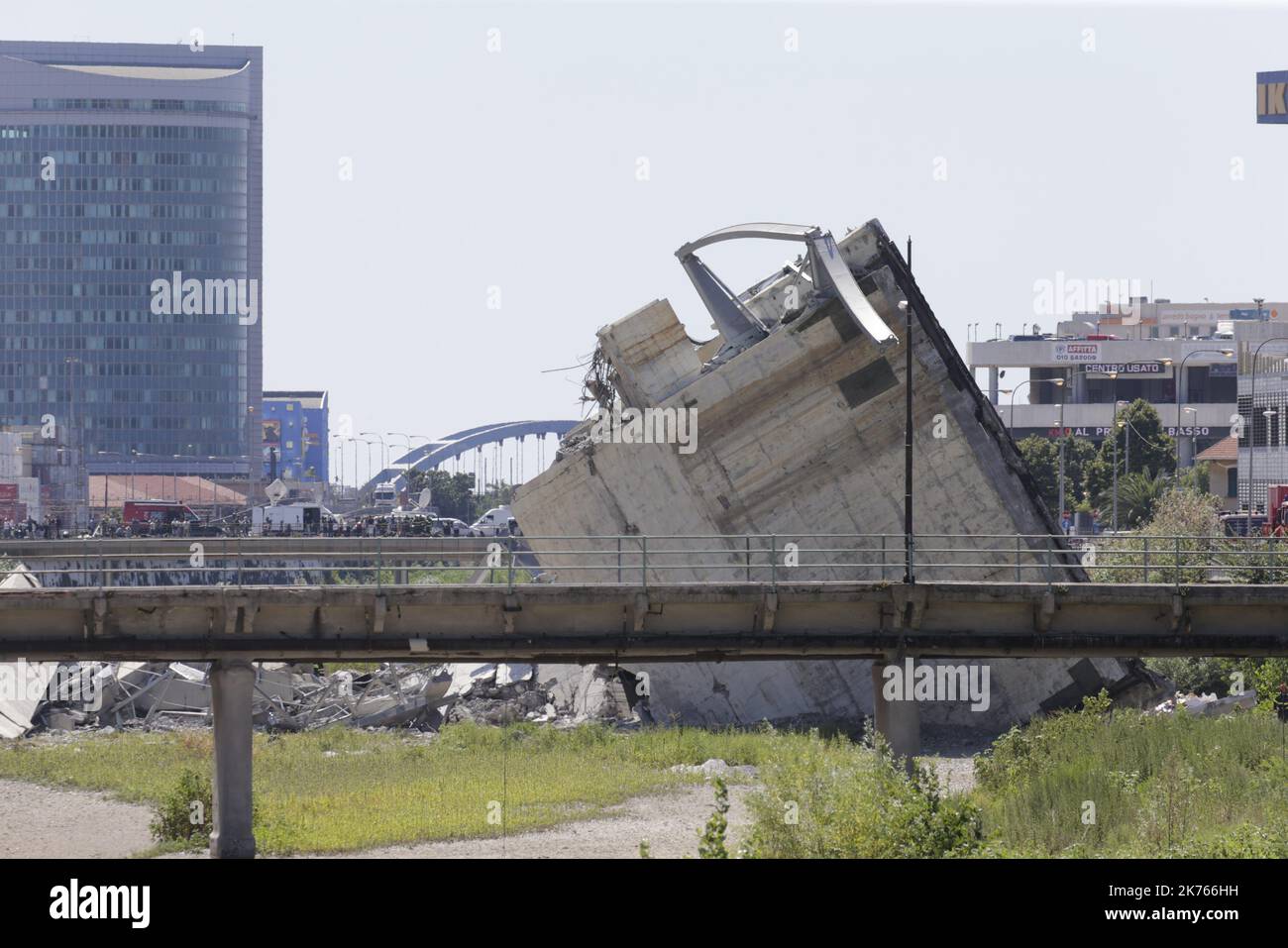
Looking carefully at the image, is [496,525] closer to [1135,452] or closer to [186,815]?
[1135,452]

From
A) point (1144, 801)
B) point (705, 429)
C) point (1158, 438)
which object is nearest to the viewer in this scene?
point (1144, 801)

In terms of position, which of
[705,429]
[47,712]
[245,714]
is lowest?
[47,712]

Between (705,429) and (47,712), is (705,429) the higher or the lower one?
the higher one

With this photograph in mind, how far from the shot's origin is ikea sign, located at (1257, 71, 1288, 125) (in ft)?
302

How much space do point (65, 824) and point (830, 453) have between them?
66.9ft

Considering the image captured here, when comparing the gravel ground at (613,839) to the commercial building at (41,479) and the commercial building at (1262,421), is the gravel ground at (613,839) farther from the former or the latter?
the commercial building at (41,479)

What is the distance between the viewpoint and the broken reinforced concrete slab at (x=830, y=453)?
151 ft

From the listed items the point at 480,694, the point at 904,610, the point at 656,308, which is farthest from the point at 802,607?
the point at 480,694

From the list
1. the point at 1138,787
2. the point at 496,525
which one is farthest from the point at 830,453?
the point at 496,525

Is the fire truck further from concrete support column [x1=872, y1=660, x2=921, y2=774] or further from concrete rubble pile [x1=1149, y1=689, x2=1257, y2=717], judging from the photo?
concrete support column [x1=872, y1=660, x2=921, y2=774]

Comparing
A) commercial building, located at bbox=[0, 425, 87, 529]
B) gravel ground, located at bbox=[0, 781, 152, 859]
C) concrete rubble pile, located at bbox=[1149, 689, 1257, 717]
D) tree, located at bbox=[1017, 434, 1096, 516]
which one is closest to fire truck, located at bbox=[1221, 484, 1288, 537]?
concrete rubble pile, located at bbox=[1149, 689, 1257, 717]
